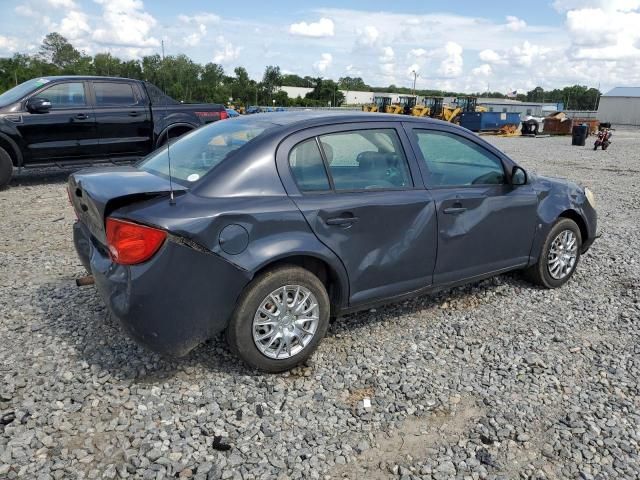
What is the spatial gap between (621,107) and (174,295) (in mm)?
63472

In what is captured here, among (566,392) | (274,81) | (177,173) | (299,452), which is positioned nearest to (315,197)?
(177,173)

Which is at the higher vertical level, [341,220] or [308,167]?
[308,167]

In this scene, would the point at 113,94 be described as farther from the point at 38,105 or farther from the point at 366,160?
the point at 366,160

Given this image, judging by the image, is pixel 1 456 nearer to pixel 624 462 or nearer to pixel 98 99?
pixel 624 462

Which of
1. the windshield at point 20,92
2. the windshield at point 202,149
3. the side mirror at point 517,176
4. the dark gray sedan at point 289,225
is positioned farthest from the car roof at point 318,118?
the windshield at point 20,92

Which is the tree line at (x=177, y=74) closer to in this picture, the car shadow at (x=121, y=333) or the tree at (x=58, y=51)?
the tree at (x=58, y=51)

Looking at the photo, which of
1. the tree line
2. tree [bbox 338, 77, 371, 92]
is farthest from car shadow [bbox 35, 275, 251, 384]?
tree [bbox 338, 77, 371, 92]

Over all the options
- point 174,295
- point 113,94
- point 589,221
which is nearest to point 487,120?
point 113,94

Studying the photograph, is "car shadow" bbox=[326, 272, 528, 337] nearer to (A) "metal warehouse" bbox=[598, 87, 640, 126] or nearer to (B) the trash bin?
(B) the trash bin

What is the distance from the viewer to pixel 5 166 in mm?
8461

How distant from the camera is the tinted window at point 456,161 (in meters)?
3.91

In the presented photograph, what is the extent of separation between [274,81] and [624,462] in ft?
301

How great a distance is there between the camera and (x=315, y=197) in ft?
10.8

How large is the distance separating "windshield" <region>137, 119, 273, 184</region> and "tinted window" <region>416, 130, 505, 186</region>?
1231 millimetres
